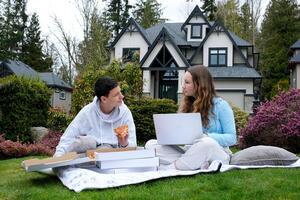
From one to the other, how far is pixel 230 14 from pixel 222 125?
1660 inches

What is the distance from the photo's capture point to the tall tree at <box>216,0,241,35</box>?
1789 inches

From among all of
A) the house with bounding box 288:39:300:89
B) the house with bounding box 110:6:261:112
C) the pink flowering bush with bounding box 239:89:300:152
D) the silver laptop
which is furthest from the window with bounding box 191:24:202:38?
the silver laptop

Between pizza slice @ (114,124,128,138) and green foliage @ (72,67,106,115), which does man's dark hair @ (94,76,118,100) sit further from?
green foliage @ (72,67,106,115)

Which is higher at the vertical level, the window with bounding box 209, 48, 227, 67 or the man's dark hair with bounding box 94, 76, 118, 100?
the window with bounding box 209, 48, 227, 67

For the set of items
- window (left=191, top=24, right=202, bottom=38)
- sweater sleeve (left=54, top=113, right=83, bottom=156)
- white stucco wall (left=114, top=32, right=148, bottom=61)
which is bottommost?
sweater sleeve (left=54, top=113, right=83, bottom=156)

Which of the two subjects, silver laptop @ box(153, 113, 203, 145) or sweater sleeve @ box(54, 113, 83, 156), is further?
sweater sleeve @ box(54, 113, 83, 156)

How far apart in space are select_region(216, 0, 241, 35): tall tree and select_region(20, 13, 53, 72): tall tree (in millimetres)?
18191

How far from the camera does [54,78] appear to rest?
4106 cm

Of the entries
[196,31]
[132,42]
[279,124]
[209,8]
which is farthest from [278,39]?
[279,124]

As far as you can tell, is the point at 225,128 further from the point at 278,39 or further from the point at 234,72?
the point at 278,39

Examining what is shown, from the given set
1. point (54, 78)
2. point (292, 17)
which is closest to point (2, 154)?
point (54, 78)

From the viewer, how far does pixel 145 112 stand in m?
14.5

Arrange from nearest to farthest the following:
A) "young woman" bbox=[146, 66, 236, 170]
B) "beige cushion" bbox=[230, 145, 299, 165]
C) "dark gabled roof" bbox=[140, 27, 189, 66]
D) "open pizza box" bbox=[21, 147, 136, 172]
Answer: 1. "open pizza box" bbox=[21, 147, 136, 172]
2. "young woman" bbox=[146, 66, 236, 170]
3. "beige cushion" bbox=[230, 145, 299, 165]
4. "dark gabled roof" bbox=[140, 27, 189, 66]

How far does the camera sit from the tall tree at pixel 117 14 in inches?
1868
